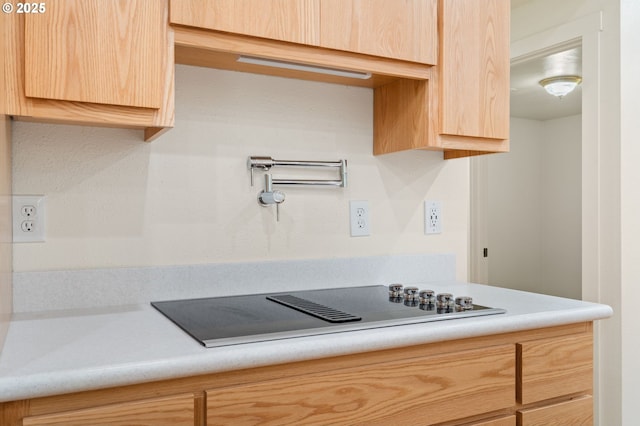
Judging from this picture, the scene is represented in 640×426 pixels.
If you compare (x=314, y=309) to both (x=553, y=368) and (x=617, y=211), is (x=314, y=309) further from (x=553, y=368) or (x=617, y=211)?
(x=617, y=211)

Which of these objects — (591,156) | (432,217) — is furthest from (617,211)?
(432,217)

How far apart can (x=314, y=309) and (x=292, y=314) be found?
71 mm

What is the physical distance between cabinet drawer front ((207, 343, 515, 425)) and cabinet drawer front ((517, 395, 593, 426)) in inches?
3.1

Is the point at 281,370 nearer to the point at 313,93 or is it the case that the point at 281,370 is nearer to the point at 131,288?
the point at 131,288

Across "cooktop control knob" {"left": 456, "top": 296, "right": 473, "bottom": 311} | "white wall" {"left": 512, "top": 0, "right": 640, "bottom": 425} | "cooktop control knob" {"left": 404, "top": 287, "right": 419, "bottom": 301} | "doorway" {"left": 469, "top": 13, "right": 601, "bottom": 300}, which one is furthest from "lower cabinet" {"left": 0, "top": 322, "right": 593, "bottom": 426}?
"doorway" {"left": 469, "top": 13, "right": 601, "bottom": 300}

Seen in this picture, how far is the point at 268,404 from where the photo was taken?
1088 millimetres

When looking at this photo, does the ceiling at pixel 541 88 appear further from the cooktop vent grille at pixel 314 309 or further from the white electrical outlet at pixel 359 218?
the cooktop vent grille at pixel 314 309

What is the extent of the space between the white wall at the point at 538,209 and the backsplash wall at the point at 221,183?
395 cm

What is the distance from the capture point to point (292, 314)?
1.37 metres

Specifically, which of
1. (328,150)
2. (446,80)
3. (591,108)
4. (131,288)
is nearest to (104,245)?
(131,288)

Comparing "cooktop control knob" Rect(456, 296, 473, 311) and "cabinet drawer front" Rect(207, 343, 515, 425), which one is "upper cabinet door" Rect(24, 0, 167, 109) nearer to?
"cabinet drawer front" Rect(207, 343, 515, 425)

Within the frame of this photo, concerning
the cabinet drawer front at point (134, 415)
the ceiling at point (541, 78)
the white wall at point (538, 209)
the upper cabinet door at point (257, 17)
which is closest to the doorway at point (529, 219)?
the white wall at point (538, 209)

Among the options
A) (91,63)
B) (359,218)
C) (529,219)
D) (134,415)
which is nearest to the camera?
(134,415)

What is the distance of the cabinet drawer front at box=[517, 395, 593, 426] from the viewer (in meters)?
1.42
